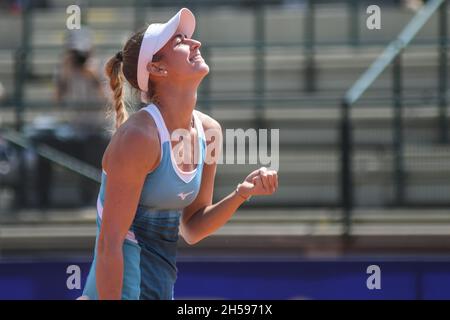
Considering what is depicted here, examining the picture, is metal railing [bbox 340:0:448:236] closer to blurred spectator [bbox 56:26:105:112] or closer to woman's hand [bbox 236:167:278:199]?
blurred spectator [bbox 56:26:105:112]

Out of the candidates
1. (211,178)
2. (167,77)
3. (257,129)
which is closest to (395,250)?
(257,129)

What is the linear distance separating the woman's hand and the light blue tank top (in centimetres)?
17

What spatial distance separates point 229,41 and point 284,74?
1113 millimetres

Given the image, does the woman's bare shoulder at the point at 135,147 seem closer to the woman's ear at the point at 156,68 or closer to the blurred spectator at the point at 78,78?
the woman's ear at the point at 156,68

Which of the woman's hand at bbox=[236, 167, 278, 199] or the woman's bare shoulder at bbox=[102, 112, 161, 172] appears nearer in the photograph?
the woman's bare shoulder at bbox=[102, 112, 161, 172]

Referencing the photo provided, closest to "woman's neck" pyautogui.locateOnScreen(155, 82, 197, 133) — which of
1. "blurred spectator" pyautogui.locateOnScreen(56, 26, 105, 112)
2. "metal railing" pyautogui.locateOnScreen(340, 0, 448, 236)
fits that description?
"metal railing" pyautogui.locateOnScreen(340, 0, 448, 236)

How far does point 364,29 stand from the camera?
1066 centimetres

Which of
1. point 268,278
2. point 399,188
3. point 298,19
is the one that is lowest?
point 268,278

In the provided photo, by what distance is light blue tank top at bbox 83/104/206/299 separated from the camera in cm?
317

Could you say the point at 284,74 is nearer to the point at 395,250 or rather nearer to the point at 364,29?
the point at 364,29

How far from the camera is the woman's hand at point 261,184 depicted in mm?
3178

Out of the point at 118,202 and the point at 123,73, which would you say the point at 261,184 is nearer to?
the point at 118,202

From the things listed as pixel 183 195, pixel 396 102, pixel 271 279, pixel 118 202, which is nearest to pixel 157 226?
pixel 183 195

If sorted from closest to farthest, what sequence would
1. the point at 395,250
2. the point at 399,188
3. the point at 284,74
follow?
the point at 395,250 → the point at 399,188 → the point at 284,74
